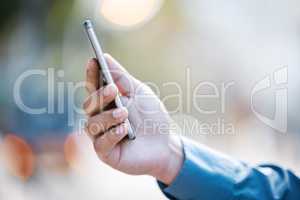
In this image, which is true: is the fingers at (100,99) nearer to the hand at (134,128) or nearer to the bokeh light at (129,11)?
the hand at (134,128)

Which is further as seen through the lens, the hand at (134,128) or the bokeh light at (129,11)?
the bokeh light at (129,11)

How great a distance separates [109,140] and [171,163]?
0.11 metres

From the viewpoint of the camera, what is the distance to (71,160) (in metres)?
1.31

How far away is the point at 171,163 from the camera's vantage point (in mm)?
606

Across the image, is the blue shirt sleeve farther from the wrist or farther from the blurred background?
the blurred background

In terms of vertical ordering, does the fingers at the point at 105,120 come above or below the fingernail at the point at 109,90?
below

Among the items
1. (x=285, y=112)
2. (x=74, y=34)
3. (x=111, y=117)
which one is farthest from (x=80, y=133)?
(x=111, y=117)

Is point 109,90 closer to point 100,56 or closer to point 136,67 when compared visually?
point 100,56

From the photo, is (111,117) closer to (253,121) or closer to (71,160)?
(71,160)

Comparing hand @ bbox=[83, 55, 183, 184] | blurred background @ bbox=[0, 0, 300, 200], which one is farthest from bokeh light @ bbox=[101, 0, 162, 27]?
hand @ bbox=[83, 55, 183, 184]

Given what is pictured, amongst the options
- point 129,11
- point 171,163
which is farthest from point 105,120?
point 129,11

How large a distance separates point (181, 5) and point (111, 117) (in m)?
0.95

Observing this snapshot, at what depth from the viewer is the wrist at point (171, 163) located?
60 centimetres

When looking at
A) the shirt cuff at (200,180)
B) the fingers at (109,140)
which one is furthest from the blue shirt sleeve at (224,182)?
the fingers at (109,140)
